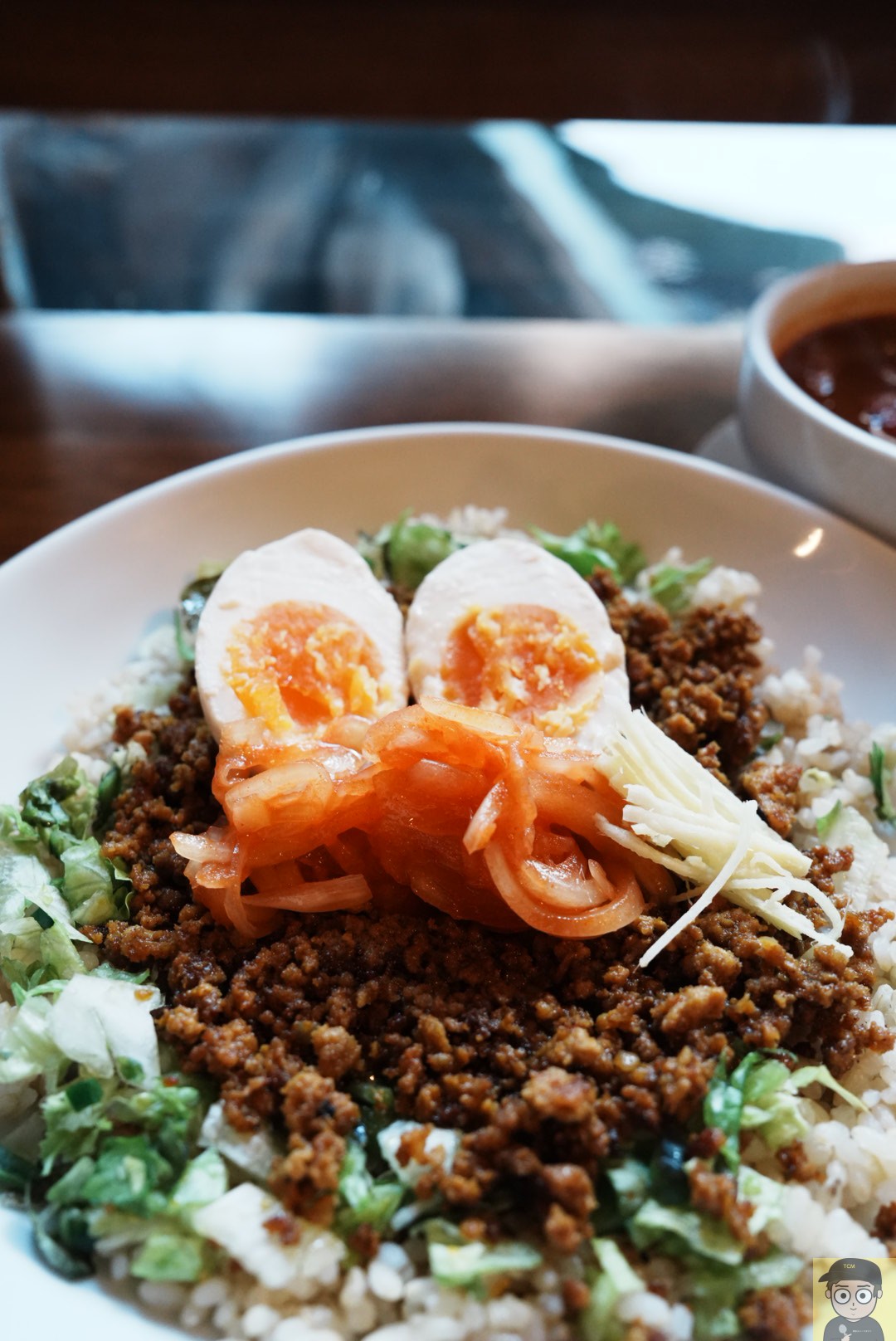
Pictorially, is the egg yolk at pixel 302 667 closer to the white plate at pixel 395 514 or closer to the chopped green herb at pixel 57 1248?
the white plate at pixel 395 514

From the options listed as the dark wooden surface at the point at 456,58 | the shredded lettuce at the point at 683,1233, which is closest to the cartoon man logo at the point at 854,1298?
the shredded lettuce at the point at 683,1233

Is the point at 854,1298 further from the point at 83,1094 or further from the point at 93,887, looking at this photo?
the point at 93,887

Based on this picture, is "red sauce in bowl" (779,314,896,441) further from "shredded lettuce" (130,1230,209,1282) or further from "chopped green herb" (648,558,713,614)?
"shredded lettuce" (130,1230,209,1282)

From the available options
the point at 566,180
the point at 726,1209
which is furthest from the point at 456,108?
the point at 726,1209

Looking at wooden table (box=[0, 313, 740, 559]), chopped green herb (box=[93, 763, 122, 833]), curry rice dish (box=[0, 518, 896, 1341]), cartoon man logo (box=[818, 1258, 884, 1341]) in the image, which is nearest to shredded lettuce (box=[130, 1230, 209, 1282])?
curry rice dish (box=[0, 518, 896, 1341])

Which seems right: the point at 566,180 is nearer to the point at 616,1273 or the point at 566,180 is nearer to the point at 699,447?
the point at 699,447
